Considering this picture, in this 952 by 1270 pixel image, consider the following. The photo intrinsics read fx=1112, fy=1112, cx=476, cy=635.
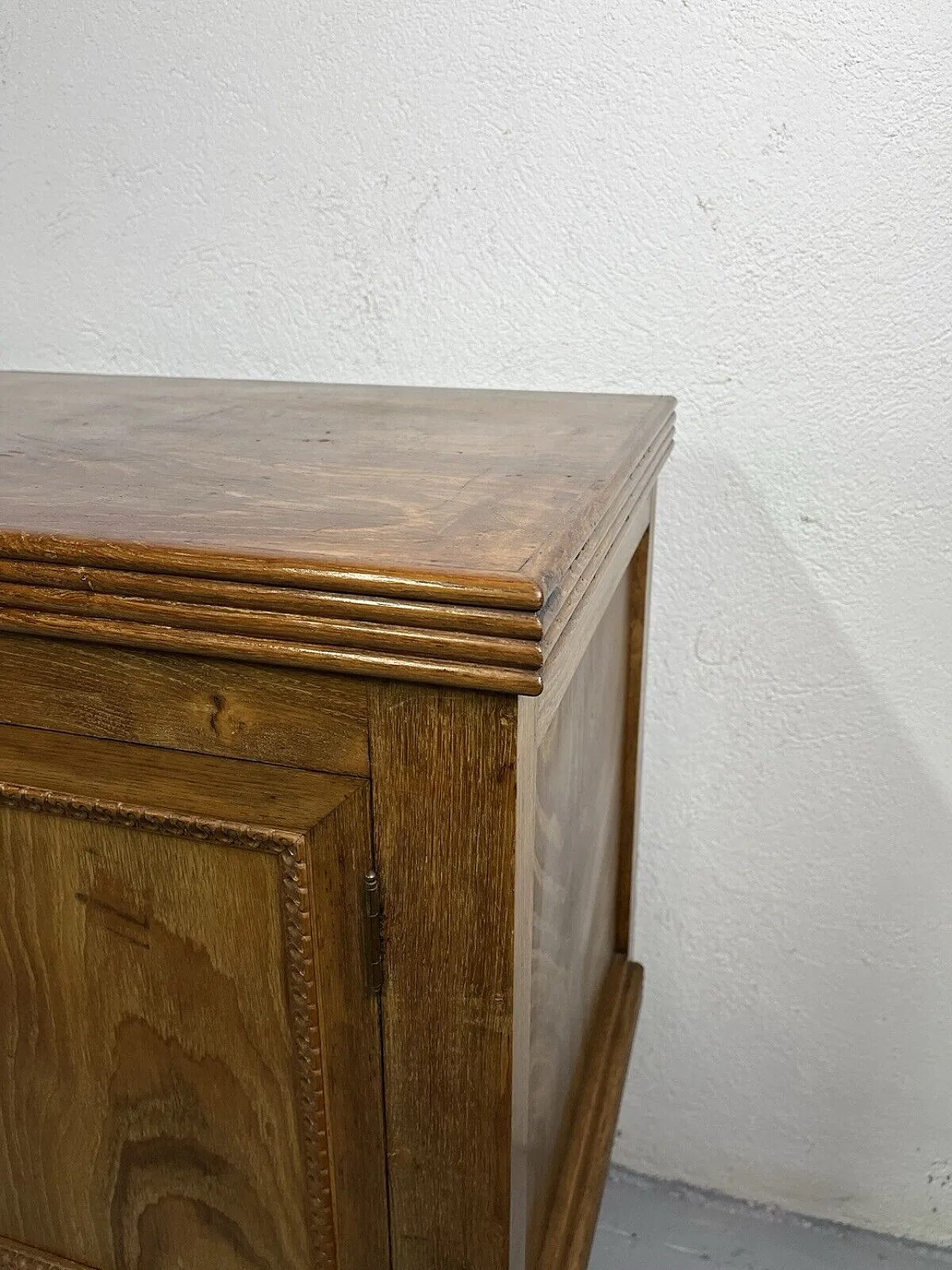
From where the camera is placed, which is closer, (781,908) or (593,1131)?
(593,1131)

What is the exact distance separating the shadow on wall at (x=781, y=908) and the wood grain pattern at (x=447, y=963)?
0.51 metres

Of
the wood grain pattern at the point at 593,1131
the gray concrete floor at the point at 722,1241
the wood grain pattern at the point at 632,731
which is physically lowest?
the gray concrete floor at the point at 722,1241

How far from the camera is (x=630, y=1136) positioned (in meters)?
1.16

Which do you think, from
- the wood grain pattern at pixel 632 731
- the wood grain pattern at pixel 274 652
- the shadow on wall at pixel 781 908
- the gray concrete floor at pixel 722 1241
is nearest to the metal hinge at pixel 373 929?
the wood grain pattern at pixel 274 652

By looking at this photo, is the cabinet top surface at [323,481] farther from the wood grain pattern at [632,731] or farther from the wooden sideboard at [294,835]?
the wood grain pattern at [632,731]

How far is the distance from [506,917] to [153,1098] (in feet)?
0.83

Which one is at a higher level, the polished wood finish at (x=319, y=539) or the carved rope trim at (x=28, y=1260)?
the polished wood finish at (x=319, y=539)

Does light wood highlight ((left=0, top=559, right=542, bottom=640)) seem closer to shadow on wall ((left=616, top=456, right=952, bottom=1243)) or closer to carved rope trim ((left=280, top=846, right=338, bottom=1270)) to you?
carved rope trim ((left=280, top=846, right=338, bottom=1270))

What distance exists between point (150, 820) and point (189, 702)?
7 centimetres

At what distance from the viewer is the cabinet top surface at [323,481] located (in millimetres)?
460

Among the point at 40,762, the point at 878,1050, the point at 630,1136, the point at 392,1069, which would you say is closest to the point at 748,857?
the point at 878,1050

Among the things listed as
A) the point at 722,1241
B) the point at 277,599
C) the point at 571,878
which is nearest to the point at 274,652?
the point at 277,599

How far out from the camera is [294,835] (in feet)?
1.70

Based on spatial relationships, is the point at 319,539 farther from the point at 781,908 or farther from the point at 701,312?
the point at 781,908
